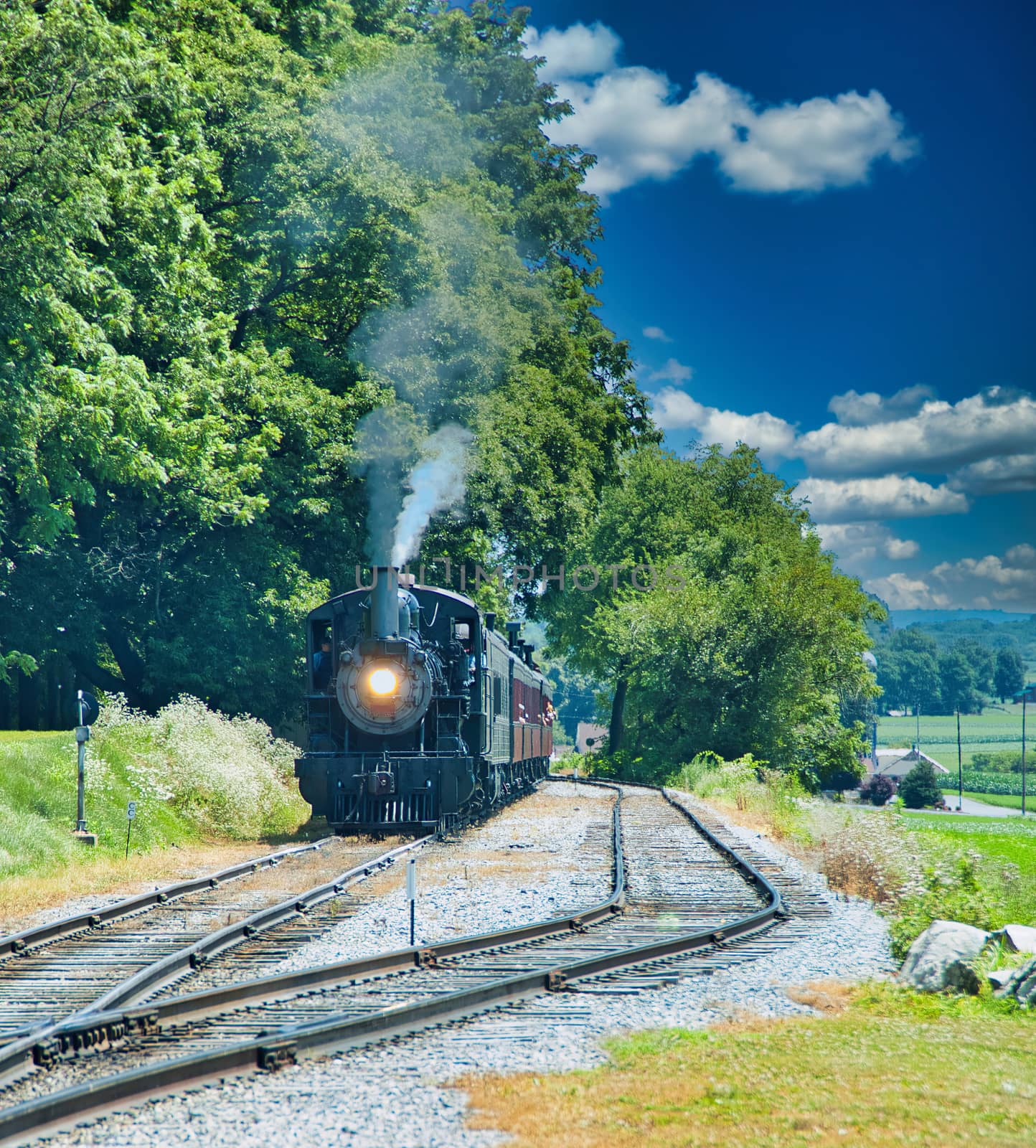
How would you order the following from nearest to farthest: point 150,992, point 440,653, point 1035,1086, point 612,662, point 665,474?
1. point 1035,1086
2. point 150,992
3. point 440,653
4. point 612,662
5. point 665,474

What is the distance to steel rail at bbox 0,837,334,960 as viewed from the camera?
10156 millimetres

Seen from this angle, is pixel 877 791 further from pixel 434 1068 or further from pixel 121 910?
pixel 434 1068

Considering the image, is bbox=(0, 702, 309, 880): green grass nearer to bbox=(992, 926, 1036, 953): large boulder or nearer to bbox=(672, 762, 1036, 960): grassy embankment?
bbox=(672, 762, 1036, 960): grassy embankment

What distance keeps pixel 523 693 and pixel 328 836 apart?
10723 mm

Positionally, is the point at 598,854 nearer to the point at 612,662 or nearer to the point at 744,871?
the point at 744,871

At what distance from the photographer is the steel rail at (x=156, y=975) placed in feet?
21.7

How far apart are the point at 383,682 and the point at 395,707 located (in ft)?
1.45

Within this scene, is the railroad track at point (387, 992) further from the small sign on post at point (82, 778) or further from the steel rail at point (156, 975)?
the small sign on post at point (82, 778)

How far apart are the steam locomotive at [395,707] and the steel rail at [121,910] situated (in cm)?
192

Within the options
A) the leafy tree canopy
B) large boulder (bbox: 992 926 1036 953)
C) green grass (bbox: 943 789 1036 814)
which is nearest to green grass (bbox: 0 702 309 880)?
large boulder (bbox: 992 926 1036 953)

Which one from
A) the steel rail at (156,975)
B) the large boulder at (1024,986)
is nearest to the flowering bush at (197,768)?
the steel rail at (156,975)

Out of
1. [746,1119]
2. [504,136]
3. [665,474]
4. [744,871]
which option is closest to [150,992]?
[746,1119]

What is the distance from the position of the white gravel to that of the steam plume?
14.0 metres

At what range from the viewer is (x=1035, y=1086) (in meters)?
6.18
